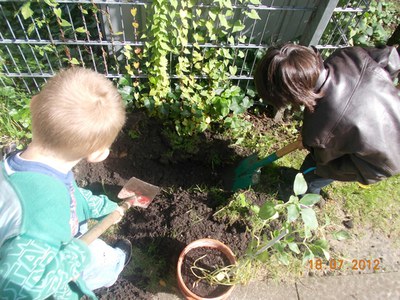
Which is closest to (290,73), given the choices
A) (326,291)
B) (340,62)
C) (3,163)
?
(340,62)

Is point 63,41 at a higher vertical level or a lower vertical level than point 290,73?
lower

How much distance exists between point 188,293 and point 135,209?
2.65 feet

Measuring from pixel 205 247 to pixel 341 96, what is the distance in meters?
1.25

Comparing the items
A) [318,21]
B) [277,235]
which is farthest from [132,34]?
[277,235]

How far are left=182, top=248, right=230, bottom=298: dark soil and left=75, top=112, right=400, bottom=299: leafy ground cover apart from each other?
0.17 metres

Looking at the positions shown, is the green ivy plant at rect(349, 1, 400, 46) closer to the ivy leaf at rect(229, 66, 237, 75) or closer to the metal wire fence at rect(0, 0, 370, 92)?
the metal wire fence at rect(0, 0, 370, 92)

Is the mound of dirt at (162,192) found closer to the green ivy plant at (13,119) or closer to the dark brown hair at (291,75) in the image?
the green ivy plant at (13,119)

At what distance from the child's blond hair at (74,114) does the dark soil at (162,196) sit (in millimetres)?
1190

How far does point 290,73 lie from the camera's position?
5.70 feet

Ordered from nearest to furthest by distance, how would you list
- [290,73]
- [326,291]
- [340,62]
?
1. [290,73]
2. [340,62]
3. [326,291]

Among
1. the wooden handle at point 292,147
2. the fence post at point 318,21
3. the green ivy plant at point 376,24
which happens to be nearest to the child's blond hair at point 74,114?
the wooden handle at point 292,147

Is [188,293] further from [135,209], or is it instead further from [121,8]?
[121,8]
